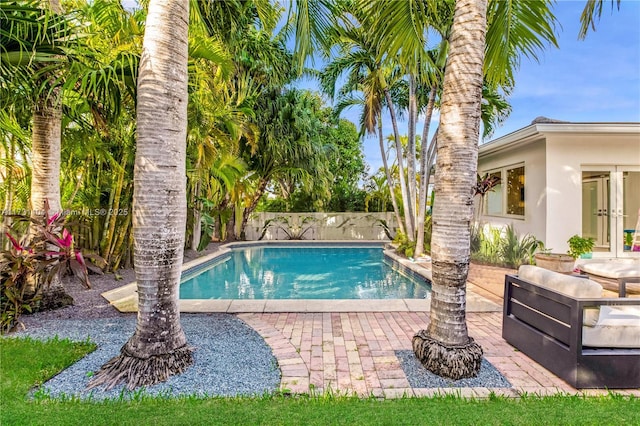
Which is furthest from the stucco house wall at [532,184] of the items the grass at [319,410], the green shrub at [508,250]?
the grass at [319,410]

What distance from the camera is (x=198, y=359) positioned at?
3650 millimetres

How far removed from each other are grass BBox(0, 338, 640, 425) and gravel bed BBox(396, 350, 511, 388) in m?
0.26

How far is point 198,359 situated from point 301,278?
6.68 metres

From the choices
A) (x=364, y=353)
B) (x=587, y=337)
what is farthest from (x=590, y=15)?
(x=364, y=353)

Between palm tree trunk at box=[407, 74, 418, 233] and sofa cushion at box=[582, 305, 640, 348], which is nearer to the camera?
sofa cushion at box=[582, 305, 640, 348]

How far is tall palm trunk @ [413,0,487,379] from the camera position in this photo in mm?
3275

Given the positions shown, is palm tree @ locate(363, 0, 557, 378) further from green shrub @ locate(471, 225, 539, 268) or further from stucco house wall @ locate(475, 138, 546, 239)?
stucco house wall @ locate(475, 138, 546, 239)

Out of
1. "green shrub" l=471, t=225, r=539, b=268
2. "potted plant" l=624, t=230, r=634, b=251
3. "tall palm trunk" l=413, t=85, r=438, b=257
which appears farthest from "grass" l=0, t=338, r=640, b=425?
"tall palm trunk" l=413, t=85, r=438, b=257

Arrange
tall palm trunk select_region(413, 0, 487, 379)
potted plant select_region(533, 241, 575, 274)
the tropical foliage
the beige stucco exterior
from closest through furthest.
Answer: tall palm trunk select_region(413, 0, 487, 379)
the tropical foliage
potted plant select_region(533, 241, 575, 274)
the beige stucco exterior

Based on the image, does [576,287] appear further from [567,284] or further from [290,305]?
[290,305]

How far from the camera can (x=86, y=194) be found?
7.89 meters

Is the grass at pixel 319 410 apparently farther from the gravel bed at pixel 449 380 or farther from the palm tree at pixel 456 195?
the palm tree at pixel 456 195

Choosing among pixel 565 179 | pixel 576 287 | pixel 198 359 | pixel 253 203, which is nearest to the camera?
pixel 576 287

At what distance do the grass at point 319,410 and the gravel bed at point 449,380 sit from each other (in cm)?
26
